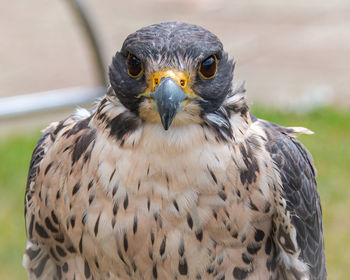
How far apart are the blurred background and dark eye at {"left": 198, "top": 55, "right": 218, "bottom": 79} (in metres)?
A: 3.39

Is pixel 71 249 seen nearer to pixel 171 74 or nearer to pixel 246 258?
pixel 246 258

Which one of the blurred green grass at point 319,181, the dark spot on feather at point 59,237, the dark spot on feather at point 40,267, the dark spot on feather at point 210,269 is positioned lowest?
→ the blurred green grass at point 319,181

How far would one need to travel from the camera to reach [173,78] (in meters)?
2.63

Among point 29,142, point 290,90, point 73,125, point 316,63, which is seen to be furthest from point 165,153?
point 316,63

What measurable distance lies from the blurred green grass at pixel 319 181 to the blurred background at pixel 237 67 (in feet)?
0.03

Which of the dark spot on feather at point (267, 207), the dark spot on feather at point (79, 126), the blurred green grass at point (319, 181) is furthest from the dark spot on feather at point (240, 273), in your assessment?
the blurred green grass at point (319, 181)

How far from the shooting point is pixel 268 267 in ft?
10.6

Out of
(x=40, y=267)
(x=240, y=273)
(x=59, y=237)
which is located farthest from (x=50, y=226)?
(x=240, y=273)

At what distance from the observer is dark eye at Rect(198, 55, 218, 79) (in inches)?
108

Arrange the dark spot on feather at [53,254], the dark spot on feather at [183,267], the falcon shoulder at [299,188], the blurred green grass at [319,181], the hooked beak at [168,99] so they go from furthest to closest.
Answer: the blurred green grass at [319,181]
the dark spot on feather at [53,254]
the falcon shoulder at [299,188]
the dark spot on feather at [183,267]
the hooked beak at [168,99]

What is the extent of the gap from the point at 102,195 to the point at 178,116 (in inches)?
19.9

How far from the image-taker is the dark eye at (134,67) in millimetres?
2711

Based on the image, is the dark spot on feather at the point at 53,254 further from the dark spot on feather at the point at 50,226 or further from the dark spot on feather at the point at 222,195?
the dark spot on feather at the point at 222,195

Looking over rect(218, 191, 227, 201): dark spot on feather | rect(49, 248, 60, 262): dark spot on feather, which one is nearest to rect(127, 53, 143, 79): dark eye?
rect(218, 191, 227, 201): dark spot on feather
